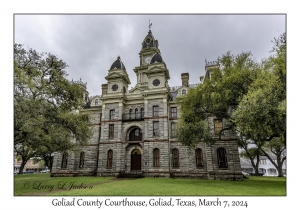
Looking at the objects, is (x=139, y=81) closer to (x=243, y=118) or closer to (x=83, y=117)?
(x=83, y=117)

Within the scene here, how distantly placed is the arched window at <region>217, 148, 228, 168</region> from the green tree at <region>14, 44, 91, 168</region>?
1578 centimetres

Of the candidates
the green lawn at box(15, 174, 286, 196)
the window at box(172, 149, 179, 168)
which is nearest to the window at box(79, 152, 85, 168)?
the green lawn at box(15, 174, 286, 196)

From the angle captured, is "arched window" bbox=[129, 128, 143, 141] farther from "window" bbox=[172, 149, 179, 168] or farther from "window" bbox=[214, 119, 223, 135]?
"window" bbox=[214, 119, 223, 135]

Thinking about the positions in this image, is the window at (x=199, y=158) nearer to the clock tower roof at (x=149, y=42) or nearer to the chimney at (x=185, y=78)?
the chimney at (x=185, y=78)

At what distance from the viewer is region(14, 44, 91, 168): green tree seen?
11195 mm

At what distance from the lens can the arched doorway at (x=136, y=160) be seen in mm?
25719

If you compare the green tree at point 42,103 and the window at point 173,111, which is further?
the window at point 173,111

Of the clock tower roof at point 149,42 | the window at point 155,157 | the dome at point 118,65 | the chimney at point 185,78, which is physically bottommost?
the window at point 155,157

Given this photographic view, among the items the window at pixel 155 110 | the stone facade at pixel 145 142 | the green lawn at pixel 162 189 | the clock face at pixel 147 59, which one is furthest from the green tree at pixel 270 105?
the clock face at pixel 147 59

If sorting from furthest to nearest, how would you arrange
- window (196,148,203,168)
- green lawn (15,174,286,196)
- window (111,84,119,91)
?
window (111,84,119,91), window (196,148,203,168), green lawn (15,174,286,196)

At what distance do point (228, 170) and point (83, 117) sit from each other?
17.1 metres

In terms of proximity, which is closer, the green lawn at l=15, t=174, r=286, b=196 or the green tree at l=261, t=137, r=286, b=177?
the green lawn at l=15, t=174, r=286, b=196

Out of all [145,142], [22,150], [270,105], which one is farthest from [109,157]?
[270,105]
